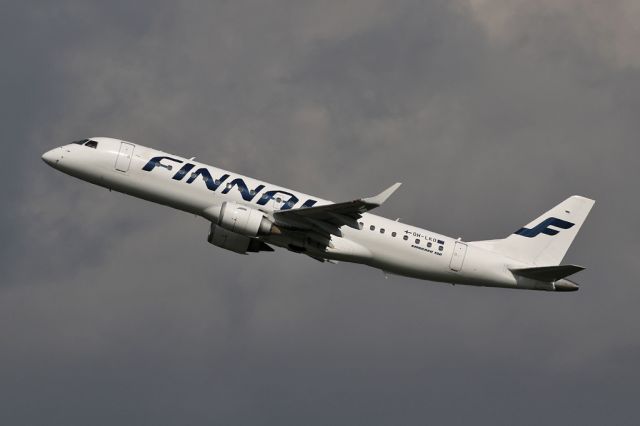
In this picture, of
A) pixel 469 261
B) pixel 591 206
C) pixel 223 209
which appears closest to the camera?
pixel 223 209

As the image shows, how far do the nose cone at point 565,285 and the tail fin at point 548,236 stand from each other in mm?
3033

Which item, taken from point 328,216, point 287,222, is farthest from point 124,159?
point 328,216

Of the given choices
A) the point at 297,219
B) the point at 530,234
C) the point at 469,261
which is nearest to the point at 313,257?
the point at 297,219

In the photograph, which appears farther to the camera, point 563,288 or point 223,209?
point 563,288

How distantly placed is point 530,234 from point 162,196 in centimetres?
2468

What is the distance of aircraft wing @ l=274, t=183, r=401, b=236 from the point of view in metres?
70.1

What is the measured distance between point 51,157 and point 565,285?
3287 cm

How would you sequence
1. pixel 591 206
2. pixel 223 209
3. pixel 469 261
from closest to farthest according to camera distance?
pixel 223 209
pixel 469 261
pixel 591 206

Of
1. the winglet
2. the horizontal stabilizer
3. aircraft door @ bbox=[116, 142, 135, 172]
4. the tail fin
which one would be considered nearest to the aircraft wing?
the winglet

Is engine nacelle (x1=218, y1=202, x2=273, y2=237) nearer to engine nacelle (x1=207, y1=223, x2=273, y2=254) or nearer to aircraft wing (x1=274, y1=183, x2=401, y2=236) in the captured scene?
aircraft wing (x1=274, y1=183, x2=401, y2=236)

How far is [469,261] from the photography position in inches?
2997

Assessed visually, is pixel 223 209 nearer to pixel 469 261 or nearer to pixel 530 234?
pixel 469 261

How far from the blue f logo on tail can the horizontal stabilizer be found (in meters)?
4.11

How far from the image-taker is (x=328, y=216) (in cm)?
7162
